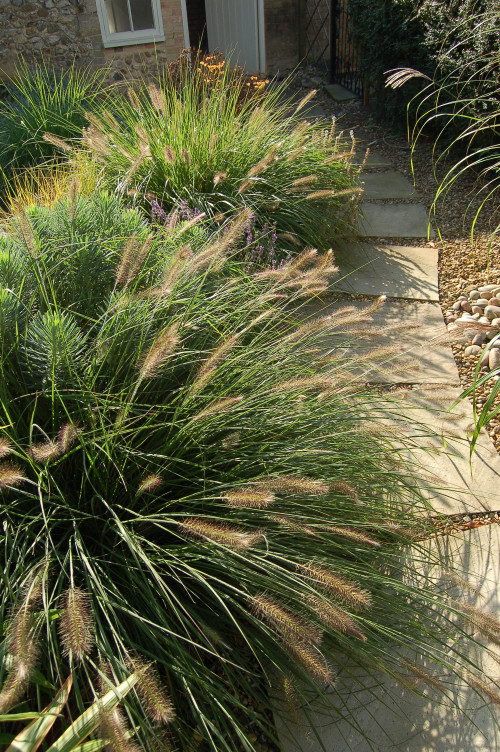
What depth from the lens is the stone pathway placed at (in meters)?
1.67

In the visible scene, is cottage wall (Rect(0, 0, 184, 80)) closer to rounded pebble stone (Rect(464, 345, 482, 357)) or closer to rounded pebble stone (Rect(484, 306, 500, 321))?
rounded pebble stone (Rect(484, 306, 500, 321))

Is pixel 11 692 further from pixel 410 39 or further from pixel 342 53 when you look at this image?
pixel 342 53

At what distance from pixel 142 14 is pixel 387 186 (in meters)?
5.58

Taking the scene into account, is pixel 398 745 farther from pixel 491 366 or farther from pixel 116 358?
pixel 491 366

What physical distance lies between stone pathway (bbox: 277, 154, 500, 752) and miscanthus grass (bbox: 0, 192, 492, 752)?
0.09 meters

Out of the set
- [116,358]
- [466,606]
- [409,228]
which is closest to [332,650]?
[466,606]

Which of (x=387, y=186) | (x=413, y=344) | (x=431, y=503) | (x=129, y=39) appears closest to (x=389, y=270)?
(x=413, y=344)

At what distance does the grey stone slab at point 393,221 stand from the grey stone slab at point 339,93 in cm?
403

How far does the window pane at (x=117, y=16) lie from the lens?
8.68m

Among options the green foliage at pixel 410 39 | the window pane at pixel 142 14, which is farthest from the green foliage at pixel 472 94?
the window pane at pixel 142 14

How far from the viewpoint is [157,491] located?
185cm

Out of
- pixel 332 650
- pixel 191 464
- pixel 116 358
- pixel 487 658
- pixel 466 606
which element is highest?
pixel 116 358

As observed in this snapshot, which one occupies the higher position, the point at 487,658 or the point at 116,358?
the point at 116,358

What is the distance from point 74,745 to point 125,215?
7.17 ft
